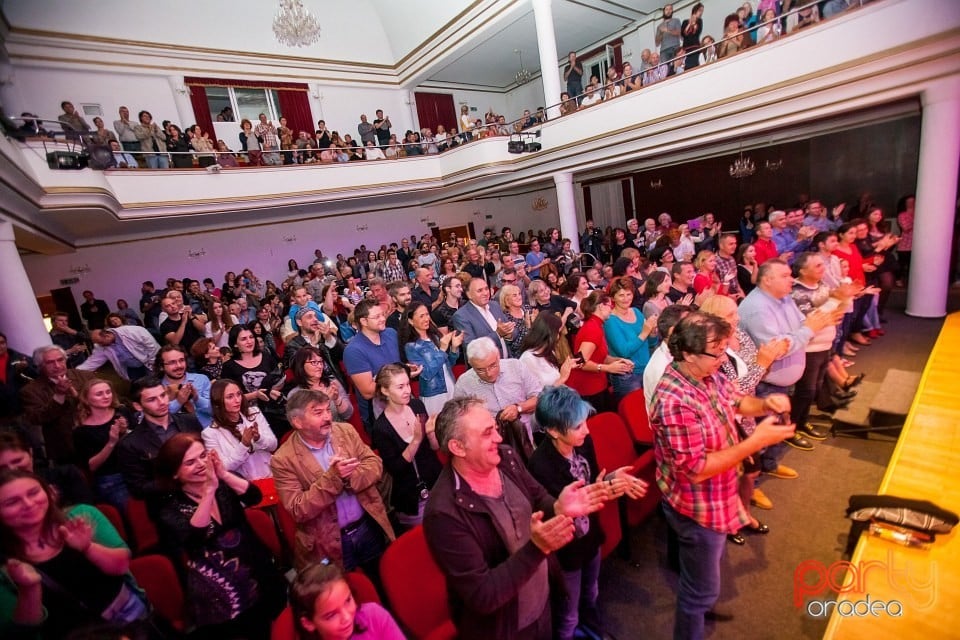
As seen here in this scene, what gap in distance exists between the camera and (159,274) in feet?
36.3

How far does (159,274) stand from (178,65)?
5.26 m

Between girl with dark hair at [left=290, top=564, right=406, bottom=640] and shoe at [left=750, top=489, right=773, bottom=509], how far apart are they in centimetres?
259

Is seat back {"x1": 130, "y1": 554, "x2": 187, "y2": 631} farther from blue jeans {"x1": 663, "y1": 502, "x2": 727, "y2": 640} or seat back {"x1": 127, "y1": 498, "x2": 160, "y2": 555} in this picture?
blue jeans {"x1": 663, "y1": 502, "x2": 727, "y2": 640}

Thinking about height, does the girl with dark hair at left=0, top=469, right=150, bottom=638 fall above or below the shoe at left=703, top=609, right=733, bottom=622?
above

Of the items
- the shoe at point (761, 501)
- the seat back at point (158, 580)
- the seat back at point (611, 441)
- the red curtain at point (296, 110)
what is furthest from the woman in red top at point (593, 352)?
the red curtain at point (296, 110)

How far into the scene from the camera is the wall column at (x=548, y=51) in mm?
8984

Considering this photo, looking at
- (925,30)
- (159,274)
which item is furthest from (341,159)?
(925,30)

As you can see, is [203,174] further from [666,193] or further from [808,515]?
[666,193]

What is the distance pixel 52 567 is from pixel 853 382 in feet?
18.7

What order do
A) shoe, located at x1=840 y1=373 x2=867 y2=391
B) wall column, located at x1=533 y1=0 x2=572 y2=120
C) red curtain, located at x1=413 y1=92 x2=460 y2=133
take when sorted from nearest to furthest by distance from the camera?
shoe, located at x1=840 y1=373 x2=867 y2=391 → wall column, located at x1=533 y1=0 x2=572 y2=120 → red curtain, located at x1=413 y1=92 x2=460 y2=133

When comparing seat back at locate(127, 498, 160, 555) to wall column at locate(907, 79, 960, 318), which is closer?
seat back at locate(127, 498, 160, 555)

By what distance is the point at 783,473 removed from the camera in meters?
3.09

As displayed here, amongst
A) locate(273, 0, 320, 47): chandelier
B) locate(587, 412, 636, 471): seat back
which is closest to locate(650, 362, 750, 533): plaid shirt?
locate(587, 412, 636, 471): seat back

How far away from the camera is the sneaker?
3466 mm
